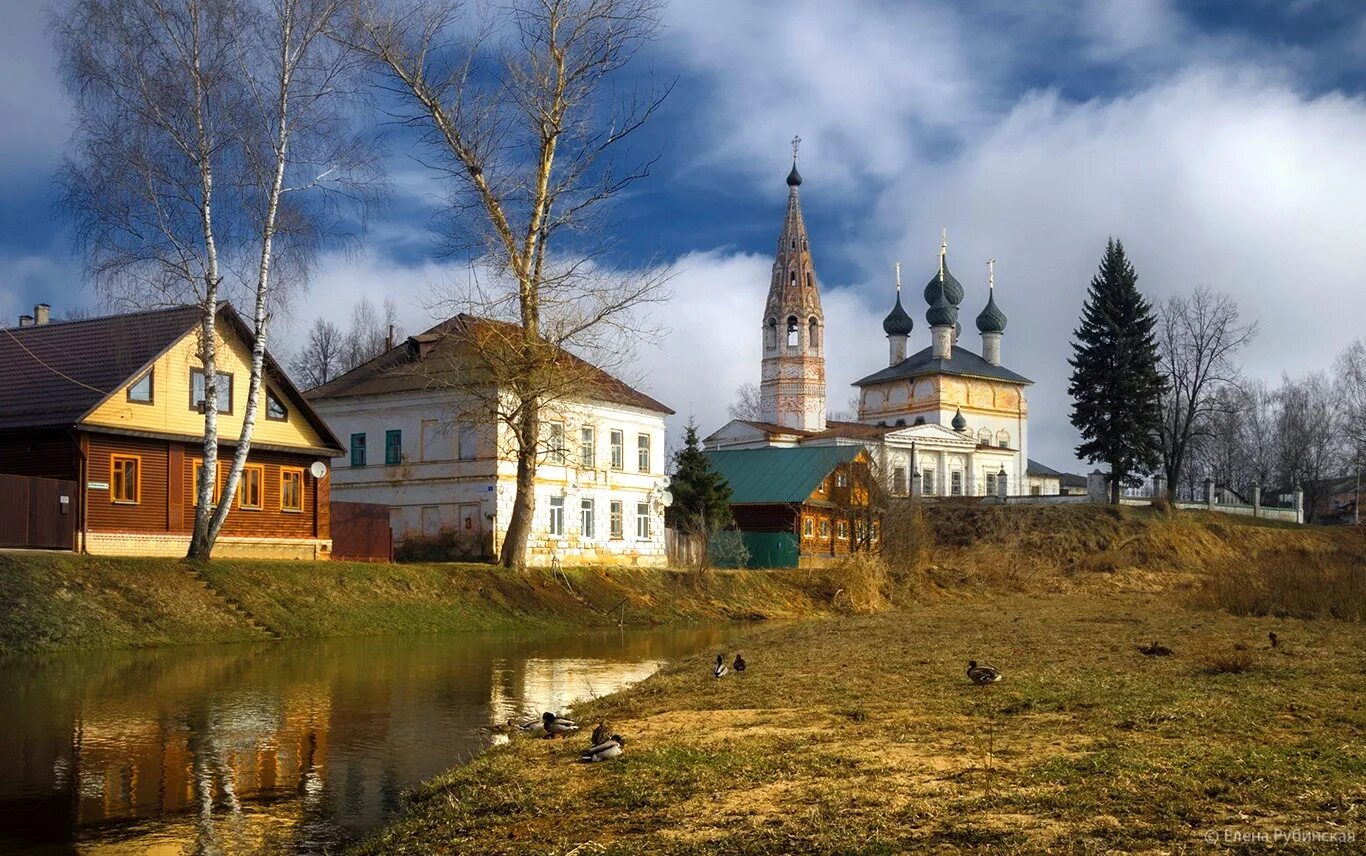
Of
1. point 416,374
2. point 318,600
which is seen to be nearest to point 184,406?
point 318,600

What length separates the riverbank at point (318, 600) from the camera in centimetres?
2459

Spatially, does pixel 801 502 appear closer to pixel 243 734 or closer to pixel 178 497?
pixel 178 497

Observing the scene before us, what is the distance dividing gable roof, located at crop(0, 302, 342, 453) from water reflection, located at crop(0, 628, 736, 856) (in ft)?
36.2

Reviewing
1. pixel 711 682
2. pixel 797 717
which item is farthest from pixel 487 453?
pixel 797 717

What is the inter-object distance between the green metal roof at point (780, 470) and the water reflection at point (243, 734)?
3349 cm

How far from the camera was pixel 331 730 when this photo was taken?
14.3m

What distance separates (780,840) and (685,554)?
3738 cm

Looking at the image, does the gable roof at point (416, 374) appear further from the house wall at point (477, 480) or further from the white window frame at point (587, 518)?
the white window frame at point (587, 518)

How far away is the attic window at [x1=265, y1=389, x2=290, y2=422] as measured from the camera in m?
37.6

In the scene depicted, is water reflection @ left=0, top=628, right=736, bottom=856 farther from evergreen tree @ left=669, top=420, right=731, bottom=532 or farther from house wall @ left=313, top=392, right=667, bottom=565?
evergreen tree @ left=669, top=420, right=731, bottom=532

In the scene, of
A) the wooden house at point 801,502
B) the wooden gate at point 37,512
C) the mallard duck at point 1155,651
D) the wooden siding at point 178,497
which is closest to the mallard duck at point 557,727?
the mallard duck at point 1155,651

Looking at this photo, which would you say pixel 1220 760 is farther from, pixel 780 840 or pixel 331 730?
pixel 331 730

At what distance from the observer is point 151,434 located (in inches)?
1309

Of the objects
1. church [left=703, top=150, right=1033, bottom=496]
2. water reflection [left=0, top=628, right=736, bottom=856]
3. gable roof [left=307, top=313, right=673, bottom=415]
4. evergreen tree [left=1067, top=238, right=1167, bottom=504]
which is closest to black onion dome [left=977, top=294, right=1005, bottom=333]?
church [left=703, top=150, right=1033, bottom=496]
